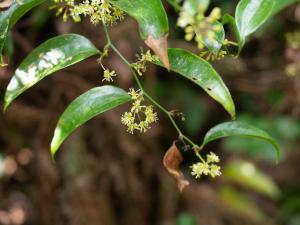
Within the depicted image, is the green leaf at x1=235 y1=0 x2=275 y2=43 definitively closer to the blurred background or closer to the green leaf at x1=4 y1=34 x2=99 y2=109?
the green leaf at x1=4 y1=34 x2=99 y2=109

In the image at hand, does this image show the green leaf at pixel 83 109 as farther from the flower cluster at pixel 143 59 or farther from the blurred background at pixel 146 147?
the blurred background at pixel 146 147

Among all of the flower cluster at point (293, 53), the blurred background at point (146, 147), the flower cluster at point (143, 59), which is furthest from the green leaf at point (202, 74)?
the flower cluster at point (293, 53)

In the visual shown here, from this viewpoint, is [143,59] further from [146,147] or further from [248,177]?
[248,177]

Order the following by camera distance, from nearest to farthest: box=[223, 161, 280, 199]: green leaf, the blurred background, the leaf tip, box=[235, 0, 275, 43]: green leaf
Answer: the leaf tip → box=[235, 0, 275, 43]: green leaf → the blurred background → box=[223, 161, 280, 199]: green leaf

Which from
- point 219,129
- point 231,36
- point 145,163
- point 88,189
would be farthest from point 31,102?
point 219,129

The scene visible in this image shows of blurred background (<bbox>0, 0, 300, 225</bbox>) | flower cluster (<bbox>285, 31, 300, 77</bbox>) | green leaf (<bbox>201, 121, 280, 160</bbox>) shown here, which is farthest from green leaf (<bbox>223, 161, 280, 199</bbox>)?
green leaf (<bbox>201, 121, 280, 160</bbox>)

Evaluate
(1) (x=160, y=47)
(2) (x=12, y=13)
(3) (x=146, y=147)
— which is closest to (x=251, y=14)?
(1) (x=160, y=47)

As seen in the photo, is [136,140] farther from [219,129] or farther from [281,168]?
[219,129]
